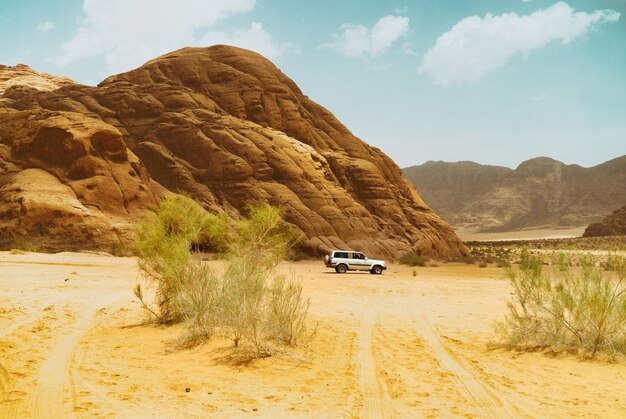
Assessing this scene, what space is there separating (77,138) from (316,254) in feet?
67.9

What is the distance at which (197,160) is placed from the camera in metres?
48.0

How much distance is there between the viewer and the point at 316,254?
138ft

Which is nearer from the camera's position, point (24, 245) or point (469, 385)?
point (469, 385)

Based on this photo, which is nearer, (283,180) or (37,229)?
(37,229)

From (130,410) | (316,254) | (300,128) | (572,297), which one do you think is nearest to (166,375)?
(130,410)

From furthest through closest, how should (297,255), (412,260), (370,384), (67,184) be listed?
(412,260)
(297,255)
(67,184)
(370,384)

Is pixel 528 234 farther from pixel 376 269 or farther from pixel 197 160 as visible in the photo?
pixel 376 269

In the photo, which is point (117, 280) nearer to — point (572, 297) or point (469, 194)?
point (572, 297)

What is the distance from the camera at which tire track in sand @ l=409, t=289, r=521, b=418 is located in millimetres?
6650

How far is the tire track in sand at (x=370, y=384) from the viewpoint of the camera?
6.51m

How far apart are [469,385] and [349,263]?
25.3 metres

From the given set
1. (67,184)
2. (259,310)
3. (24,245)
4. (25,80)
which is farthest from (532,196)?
(259,310)

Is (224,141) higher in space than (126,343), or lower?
higher

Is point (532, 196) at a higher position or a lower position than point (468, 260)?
higher
